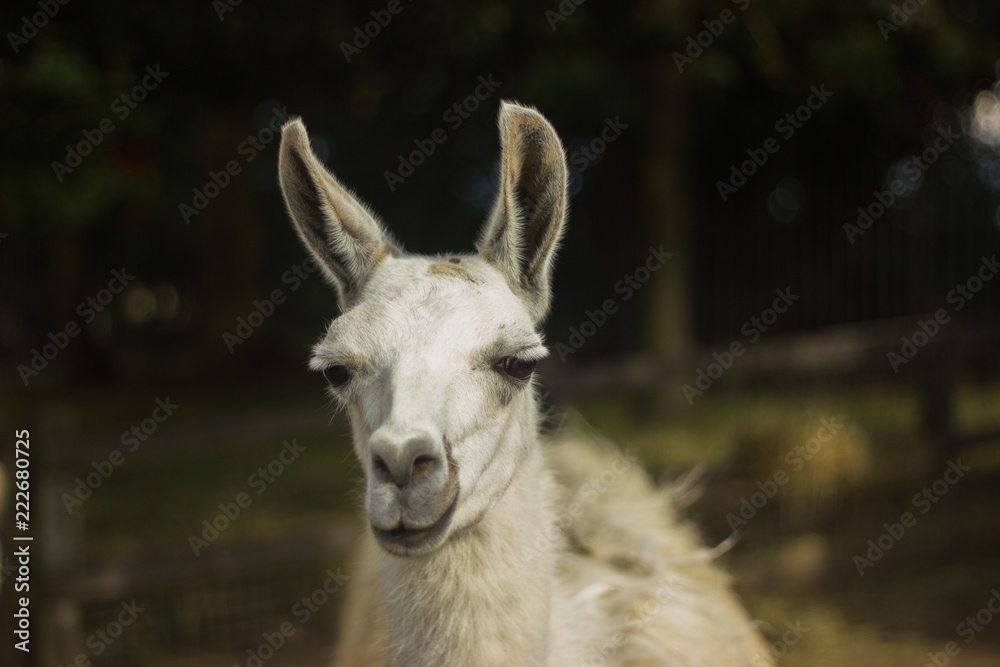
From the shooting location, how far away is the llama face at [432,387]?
1.60 m

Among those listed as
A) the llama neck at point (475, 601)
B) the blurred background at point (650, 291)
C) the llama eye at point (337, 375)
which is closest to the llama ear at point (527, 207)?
the llama eye at point (337, 375)

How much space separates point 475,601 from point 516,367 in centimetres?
64

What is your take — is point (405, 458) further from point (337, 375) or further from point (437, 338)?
point (337, 375)

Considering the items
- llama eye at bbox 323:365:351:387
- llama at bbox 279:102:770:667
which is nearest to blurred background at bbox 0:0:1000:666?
llama at bbox 279:102:770:667

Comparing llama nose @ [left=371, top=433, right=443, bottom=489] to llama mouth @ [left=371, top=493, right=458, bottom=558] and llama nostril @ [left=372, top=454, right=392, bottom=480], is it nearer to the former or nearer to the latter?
llama nostril @ [left=372, top=454, right=392, bottom=480]

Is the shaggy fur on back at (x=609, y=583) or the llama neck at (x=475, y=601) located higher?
the llama neck at (x=475, y=601)

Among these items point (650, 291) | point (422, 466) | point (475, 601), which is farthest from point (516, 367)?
point (650, 291)

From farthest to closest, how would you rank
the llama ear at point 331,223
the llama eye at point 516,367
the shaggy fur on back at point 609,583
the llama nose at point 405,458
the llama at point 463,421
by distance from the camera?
the shaggy fur on back at point 609,583 < the llama ear at point 331,223 < the llama eye at point 516,367 < the llama at point 463,421 < the llama nose at point 405,458

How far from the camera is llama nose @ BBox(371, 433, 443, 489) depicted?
1.56 metres

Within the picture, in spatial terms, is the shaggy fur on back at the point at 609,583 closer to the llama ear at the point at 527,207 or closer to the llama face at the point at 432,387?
the llama face at the point at 432,387

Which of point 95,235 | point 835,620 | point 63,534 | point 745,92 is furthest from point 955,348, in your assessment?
point 95,235

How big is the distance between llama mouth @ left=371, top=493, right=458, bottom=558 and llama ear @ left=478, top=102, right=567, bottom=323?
0.77 m

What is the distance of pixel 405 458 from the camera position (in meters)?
1.56

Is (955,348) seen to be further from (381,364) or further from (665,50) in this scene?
(381,364)
